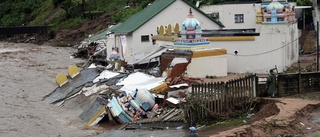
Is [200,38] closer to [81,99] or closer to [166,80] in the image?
[166,80]

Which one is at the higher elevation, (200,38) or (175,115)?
(200,38)

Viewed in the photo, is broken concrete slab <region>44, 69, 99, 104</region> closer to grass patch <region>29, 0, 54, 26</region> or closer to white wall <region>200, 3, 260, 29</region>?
white wall <region>200, 3, 260, 29</region>

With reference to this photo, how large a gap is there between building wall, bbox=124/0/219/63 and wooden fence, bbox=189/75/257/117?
14.3 metres

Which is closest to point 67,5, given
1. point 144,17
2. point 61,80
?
point 144,17

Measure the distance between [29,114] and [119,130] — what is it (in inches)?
301

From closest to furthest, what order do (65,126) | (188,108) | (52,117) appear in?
(188,108) → (65,126) → (52,117)

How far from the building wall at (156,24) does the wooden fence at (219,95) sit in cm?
1431

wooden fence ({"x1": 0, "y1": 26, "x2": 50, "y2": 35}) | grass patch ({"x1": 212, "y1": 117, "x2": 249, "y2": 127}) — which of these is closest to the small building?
grass patch ({"x1": 212, "y1": 117, "x2": 249, "y2": 127})

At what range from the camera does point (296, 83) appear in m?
24.7

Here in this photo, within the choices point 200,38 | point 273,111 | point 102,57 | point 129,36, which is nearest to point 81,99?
point 200,38

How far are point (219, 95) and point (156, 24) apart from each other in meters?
17.5

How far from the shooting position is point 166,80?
26609 mm

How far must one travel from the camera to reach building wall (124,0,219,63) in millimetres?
37656

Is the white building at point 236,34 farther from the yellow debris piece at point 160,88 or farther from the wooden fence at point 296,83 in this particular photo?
the yellow debris piece at point 160,88
